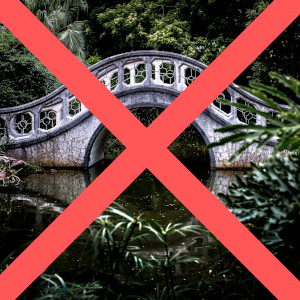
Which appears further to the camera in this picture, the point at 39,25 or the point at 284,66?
the point at 284,66

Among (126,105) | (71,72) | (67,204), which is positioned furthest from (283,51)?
(71,72)

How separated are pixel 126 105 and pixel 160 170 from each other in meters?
8.04

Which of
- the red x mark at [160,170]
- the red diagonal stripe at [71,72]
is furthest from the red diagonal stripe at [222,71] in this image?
the red diagonal stripe at [71,72]

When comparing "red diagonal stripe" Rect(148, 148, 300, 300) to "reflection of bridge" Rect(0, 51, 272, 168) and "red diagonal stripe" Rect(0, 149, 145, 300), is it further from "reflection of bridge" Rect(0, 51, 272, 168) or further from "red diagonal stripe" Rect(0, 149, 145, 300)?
"reflection of bridge" Rect(0, 51, 272, 168)

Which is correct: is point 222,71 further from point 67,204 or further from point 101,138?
point 101,138

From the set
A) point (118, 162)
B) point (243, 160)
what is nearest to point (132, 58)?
point (243, 160)

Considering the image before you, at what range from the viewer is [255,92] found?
6.75 feet

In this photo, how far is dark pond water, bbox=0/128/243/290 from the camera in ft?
13.2

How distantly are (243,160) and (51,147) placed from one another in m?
4.97

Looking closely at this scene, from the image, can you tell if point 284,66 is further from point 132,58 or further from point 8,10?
point 8,10

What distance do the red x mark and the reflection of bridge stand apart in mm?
7302

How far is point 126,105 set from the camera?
1003 centimetres

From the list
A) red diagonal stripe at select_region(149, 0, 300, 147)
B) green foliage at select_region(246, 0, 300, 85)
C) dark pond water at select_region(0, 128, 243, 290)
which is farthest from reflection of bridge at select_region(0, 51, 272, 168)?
red diagonal stripe at select_region(149, 0, 300, 147)

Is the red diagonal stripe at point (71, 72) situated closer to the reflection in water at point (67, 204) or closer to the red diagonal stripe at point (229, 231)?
the red diagonal stripe at point (229, 231)
